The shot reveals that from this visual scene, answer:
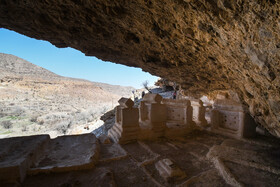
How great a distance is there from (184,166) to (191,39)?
3.27 m

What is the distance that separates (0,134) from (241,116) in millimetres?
16321

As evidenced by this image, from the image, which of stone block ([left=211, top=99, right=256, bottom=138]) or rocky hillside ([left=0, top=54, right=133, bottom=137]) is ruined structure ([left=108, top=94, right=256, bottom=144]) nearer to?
stone block ([left=211, top=99, right=256, bottom=138])

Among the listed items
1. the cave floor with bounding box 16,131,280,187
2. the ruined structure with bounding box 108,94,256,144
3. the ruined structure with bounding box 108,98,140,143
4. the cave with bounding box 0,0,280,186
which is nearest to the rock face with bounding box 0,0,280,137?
the cave with bounding box 0,0,280,186

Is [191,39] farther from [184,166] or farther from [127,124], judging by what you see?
[127,124]

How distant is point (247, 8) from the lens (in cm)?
A: 169

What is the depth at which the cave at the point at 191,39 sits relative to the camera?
1.95 meters

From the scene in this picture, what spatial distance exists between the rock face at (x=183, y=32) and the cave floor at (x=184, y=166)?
1.09 m

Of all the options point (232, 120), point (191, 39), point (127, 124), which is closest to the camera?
point (191, 39)

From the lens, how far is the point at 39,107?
67.4ft

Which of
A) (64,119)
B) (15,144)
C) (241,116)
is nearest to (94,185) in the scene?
(15,144)

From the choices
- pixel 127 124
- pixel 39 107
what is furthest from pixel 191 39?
pixel 39 107

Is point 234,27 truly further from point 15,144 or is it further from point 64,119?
point 64,119

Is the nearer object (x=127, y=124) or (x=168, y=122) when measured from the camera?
(x=127, y=124)

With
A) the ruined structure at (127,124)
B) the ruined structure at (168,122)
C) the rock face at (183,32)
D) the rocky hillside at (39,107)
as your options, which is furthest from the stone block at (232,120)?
the rocky hillside at (39,107)
